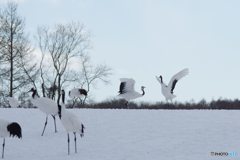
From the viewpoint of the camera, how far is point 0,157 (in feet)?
58.1

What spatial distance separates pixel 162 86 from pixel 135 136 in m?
9.50

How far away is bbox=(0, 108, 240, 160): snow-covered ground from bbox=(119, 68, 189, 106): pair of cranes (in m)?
3.82

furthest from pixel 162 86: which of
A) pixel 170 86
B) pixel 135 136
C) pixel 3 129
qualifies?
pixel 3 129

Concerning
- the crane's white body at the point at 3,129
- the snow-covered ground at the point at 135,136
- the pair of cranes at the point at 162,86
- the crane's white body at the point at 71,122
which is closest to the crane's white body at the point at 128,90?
the pair of cranes at the point at 162,86

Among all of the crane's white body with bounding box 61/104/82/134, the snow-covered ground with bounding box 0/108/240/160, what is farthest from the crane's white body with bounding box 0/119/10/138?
the crane's white body with bounding box 61/104/82/134

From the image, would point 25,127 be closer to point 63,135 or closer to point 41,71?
point 63,135

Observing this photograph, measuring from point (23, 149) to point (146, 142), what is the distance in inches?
163

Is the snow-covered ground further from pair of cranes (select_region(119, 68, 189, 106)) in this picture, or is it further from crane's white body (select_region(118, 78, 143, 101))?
crane's white body (select_region(118, 78, 143, 101))

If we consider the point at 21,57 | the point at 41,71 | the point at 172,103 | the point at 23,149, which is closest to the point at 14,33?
the point at 21,57

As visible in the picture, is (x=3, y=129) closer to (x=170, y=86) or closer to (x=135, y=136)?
(x=135, y=136)

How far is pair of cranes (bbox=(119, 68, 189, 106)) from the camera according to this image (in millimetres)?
29047

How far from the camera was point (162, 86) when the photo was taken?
1163 inches

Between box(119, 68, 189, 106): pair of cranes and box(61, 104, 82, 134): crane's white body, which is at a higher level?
box(119, 68, 189, 106): pair of cranes

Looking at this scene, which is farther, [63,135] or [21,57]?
[21,57]
